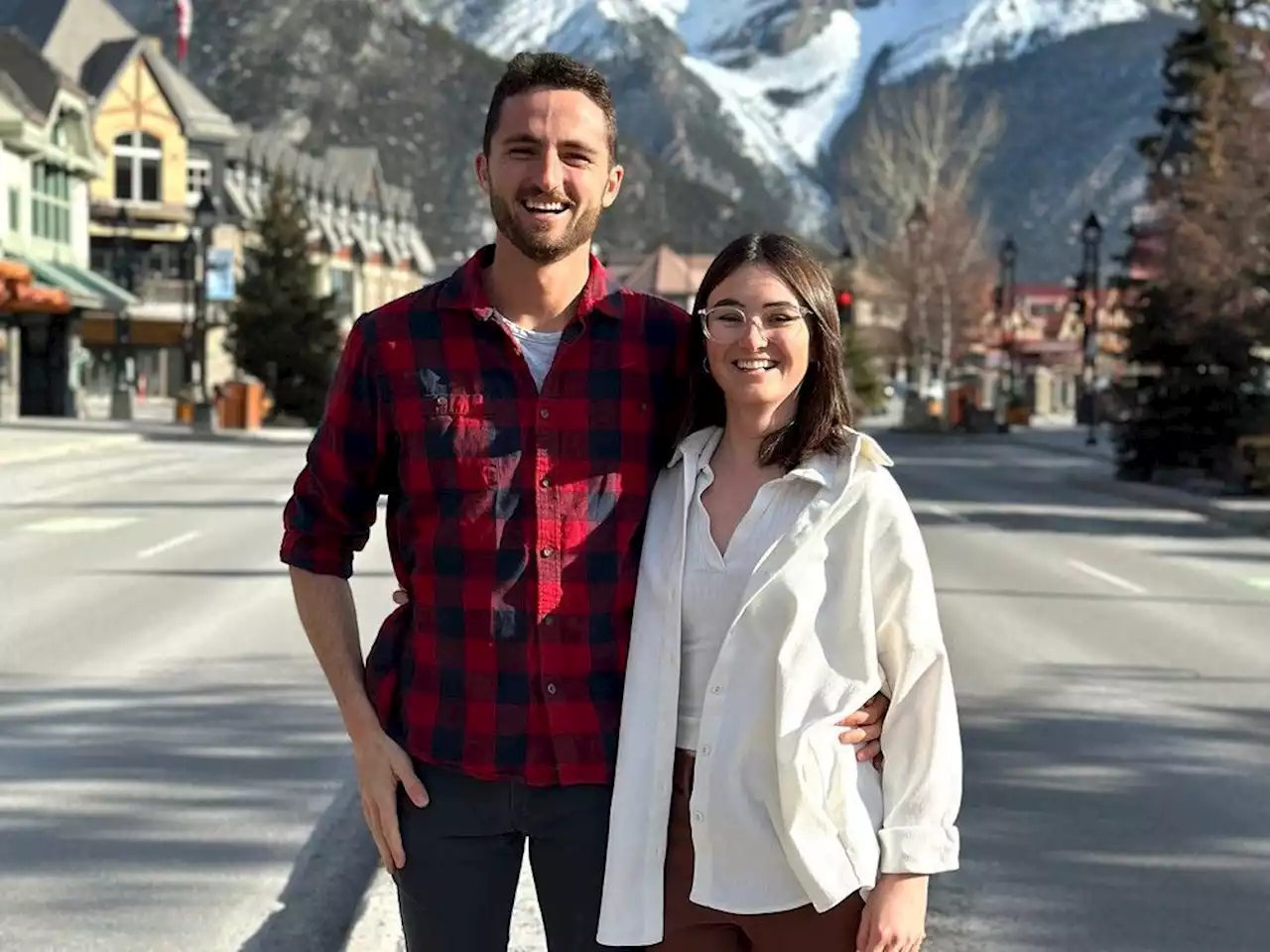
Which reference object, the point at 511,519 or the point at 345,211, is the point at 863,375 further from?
the point at 511,519

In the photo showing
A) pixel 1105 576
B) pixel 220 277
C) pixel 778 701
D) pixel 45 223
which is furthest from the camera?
pixel 220 277

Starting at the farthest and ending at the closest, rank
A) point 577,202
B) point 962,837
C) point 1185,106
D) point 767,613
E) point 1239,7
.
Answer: point 1185,106 → point 1239,7 → point 962,837 → point 577,202 → point 767,613

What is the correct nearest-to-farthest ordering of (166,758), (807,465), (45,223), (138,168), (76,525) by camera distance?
(807,465)
(166,758)
(76,525)
(45,223)
(138,168)

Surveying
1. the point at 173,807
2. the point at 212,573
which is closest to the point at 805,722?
the point at 173,807

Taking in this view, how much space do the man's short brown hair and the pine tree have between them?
4967 cm

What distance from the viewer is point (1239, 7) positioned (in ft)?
128

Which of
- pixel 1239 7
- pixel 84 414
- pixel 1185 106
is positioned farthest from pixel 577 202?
pixel 84 414

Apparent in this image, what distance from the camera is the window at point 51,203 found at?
50.5 meters

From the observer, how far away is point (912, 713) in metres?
3.04

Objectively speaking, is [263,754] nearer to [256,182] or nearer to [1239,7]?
[1239,7]

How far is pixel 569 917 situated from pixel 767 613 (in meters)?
0.68

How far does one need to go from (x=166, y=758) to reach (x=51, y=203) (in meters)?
46.8

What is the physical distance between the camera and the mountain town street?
596cm

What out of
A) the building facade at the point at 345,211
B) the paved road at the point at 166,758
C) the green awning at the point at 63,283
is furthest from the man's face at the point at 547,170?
the building facade at the point at 345,211
